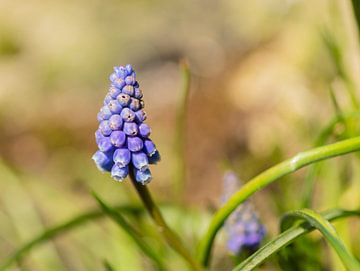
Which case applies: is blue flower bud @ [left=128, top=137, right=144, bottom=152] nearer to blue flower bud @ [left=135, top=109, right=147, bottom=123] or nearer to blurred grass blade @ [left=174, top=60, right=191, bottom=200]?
blue flower bud @ [left=135, top=109, right=147, bottom=123]

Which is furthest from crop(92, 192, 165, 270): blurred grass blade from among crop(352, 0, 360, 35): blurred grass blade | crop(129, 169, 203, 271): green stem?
crop(352, 0, 360, 35): blurred grass blade

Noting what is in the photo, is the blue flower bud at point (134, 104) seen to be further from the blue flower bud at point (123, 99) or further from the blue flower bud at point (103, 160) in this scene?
the blue flower bud at point (103, 160)

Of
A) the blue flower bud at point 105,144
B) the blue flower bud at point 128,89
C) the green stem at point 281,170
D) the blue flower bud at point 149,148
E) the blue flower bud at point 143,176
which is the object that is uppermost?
the blue flower bud at point 128,89

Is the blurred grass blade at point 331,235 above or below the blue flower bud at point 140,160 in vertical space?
below

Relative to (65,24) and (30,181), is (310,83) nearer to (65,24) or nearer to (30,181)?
(30,181)

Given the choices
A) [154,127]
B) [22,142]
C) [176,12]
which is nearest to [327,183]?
[154,127]

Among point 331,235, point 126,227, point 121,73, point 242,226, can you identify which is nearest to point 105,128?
point 121,73

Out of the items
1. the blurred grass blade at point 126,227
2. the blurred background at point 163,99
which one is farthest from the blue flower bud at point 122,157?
the blurred background at point 163,99
